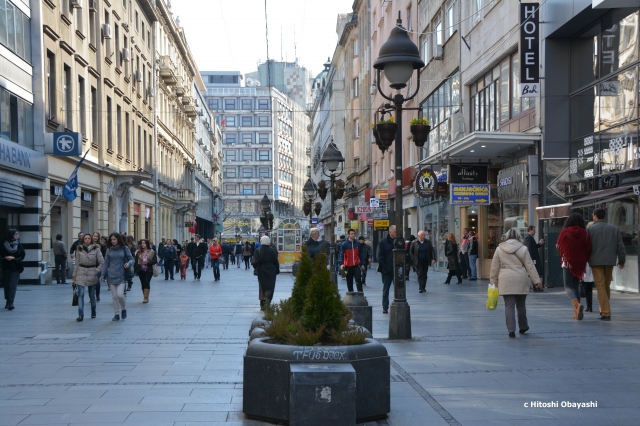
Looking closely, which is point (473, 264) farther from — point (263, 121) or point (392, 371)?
point (263, 121)

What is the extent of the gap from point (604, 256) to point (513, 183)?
11.0 m

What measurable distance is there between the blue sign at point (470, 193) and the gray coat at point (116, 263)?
42.4 ft

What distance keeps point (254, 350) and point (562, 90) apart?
16932 mm

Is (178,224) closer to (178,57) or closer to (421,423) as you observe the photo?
(178,57)

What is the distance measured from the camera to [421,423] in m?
6.58

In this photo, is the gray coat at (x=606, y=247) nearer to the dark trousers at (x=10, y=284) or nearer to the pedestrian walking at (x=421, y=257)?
the pedestrian walking at (x=421, y=257)

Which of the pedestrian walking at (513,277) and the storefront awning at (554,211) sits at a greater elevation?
the storefront awning at (554,211)

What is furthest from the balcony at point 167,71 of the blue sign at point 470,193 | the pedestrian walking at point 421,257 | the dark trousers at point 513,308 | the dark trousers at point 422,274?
the dark trousers at point 513,308

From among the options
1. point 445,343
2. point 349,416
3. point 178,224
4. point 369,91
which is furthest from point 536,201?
point 178,224

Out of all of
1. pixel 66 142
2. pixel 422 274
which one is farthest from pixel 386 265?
pixel 66 142

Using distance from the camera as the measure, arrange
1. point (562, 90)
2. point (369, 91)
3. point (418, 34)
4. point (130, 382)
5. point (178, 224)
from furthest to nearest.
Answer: point (178, 224) → point (369, 91) → point (418, 34) → point (562, 90) → point (130, 382)

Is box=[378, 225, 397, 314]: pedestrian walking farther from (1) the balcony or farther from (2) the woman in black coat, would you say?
(1) the balcony

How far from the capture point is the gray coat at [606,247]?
1334cm

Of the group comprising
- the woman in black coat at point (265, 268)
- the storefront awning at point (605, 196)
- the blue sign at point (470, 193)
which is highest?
the blue sign at point (470, 193)
